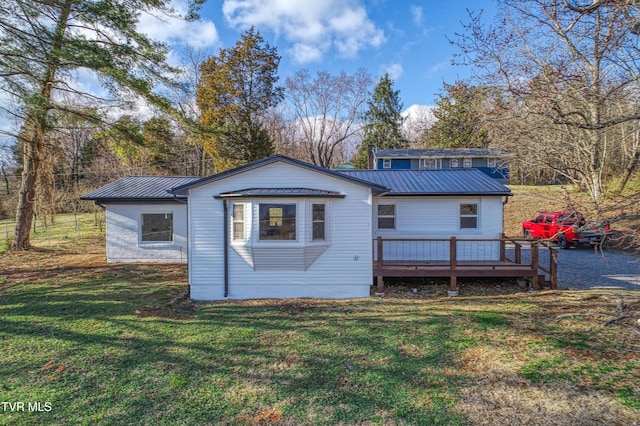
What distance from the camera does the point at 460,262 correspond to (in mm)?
10211

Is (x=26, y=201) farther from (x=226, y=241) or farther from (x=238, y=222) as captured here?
(x=238, y=222)

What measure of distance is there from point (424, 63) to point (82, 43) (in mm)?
10836

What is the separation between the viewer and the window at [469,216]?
10.7 metres

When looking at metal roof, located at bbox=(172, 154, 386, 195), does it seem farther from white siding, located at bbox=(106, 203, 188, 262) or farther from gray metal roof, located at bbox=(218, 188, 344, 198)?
white siding, located at bbox=(106, 203, 188, 262)

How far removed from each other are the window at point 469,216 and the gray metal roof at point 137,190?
9435 millimetres

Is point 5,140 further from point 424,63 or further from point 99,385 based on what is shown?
point 424,63

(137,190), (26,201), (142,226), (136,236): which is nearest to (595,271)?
(142,226)

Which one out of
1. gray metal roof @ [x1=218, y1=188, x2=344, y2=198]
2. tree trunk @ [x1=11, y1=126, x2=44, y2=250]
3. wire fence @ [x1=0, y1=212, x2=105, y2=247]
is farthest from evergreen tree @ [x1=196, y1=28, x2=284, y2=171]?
gray metal roof @ [x1=218, y1=188, x2=344, y2=198]

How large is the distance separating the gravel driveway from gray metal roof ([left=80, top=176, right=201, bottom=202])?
42.6 feet

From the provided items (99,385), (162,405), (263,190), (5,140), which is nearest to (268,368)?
(162,405)

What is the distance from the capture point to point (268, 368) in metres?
4.87

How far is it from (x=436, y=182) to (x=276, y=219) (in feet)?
20.2

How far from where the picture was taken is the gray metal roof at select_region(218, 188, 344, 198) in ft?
26.4

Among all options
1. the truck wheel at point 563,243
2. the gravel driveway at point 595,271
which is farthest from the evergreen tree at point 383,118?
the gravel driveway at point 595,271
